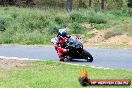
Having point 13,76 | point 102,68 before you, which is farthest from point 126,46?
point 13,76

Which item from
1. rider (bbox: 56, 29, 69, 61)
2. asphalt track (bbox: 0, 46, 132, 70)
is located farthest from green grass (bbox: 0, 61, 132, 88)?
asphalt track (bbox: 0, 46, 132, 70)

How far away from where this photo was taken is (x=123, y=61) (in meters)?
17.5

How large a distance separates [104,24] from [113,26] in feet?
4.65

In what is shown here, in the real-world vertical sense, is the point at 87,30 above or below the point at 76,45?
below

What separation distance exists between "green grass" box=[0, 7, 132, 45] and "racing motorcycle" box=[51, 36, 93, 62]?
339 inches

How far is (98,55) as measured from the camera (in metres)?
19.5

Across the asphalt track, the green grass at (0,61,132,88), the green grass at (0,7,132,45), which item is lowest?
the green grass at (0,7,132,45)

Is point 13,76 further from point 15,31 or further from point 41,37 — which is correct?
point 15,31

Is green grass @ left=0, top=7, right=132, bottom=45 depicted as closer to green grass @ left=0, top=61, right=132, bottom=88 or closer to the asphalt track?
the asphalt track

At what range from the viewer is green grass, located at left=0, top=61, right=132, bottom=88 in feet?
39.6

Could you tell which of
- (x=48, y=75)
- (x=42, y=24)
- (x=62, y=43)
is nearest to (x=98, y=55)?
(x=62, y=43)

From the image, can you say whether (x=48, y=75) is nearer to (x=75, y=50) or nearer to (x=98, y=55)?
(x=75, y=50)

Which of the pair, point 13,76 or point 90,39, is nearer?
point 13,76

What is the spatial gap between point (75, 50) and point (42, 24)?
45.6 feet
